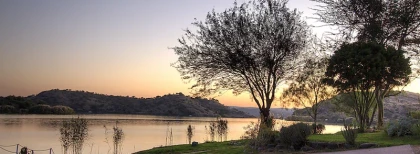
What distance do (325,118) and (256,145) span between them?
205 feet

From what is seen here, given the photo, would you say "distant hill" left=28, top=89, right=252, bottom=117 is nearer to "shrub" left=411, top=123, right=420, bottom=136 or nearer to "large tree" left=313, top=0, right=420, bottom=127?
"large tree" left=313, top=0, right=420, bottom=127

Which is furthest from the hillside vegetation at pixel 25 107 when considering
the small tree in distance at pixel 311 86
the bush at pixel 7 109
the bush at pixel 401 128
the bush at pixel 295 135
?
the bush at pixel 401 128

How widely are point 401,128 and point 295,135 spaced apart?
14.6ft

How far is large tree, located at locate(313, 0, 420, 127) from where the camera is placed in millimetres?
26344

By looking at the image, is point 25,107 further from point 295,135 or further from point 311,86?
point 295,135

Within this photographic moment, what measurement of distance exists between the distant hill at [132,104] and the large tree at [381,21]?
79695 mm

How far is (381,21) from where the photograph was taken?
27.3m

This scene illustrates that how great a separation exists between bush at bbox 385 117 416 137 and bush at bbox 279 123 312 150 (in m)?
3.49

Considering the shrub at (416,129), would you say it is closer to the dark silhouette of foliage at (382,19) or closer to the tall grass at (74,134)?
the dark silhouette of foliage at (382,19)

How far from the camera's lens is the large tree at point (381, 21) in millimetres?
26344

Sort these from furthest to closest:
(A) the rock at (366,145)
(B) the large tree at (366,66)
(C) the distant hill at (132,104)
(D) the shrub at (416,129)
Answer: (C) the distant hill at (132,104) → (B) the large tree at (366,66) → (D) the shrub at (416,129) → (A) the rock at (366,145)

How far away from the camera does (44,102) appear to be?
106750 mm

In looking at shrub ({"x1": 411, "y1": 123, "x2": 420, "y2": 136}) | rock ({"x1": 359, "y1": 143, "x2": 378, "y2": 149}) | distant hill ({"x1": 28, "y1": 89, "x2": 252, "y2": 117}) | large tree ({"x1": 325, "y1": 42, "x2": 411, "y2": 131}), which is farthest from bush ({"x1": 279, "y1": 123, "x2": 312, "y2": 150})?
distant hill ({"x1": 28, "y1": 89, "x2": 252, "y2": 117})

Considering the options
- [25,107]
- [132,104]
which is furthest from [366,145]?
[132,104]
